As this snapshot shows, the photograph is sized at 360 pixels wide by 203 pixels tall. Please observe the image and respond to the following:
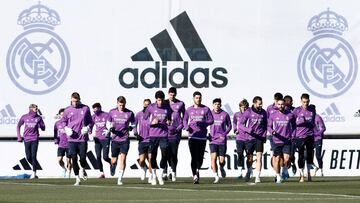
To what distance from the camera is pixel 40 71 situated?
43.9 metres

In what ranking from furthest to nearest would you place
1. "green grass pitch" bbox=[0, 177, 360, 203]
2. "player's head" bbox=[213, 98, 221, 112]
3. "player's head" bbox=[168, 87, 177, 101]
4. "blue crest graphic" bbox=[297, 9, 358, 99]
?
"blue crest graphic" bbox=[297, 9, 358, 99] < "player's head" bbox=[213, 98, 221, 112] < "player's head" bbox=[168, 87, 177, 101] < "green grass pitch" bbox=[0, 177, 360, 203]

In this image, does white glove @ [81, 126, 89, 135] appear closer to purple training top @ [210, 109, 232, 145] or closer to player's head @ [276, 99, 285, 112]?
player's head @ [276, 99, 285, 112]

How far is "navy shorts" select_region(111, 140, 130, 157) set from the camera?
1462 inches

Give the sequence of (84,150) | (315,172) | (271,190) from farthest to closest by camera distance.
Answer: (315,172)
(84,150)
(271,190)

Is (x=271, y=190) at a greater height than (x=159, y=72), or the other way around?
(x=159, y=72)

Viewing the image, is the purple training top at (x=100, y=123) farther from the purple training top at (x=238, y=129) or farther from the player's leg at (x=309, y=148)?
the player's leg at (x=309, y=148)

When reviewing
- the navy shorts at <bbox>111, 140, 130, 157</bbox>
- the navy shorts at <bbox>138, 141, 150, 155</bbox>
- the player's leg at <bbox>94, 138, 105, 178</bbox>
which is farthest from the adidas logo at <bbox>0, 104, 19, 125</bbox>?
the navy shorts at <bbox>138, 141, 150, 155</bbox>

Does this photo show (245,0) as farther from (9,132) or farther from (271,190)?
(271,190)

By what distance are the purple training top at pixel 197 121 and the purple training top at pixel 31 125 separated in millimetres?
7169

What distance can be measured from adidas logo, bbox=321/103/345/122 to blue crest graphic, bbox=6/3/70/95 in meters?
7.67

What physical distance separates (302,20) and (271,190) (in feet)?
45.8

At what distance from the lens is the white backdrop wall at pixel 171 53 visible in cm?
4359

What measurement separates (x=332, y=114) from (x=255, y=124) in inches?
308

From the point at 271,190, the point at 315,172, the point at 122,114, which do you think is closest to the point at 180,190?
the point at 271,190
